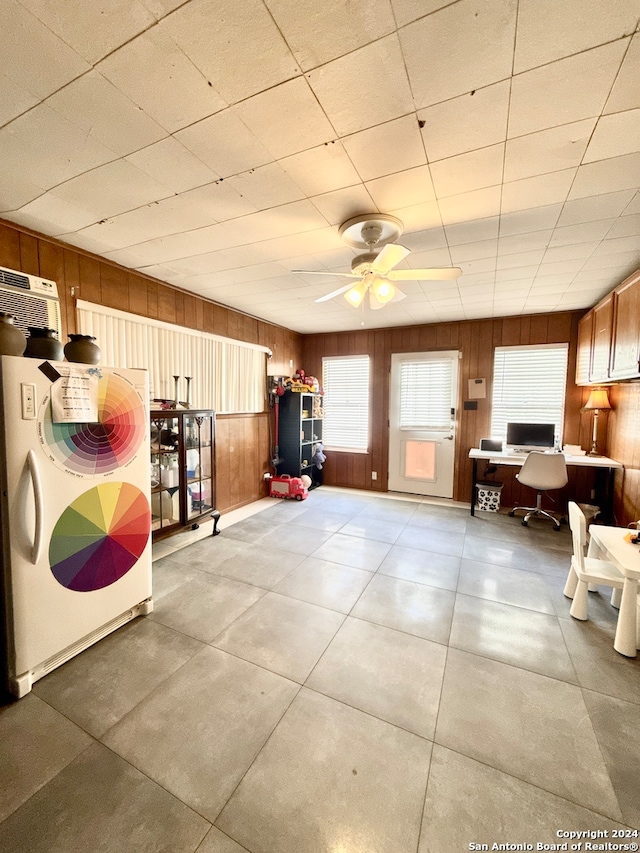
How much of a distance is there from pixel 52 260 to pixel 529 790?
4098 millimetres

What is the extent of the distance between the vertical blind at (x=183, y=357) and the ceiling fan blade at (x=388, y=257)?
7.70 ft

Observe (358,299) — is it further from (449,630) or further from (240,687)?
(240,687)

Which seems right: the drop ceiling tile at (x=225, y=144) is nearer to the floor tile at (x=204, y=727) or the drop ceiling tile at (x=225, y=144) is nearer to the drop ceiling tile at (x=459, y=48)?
the drop ceiling tile at (x=459, y=48)

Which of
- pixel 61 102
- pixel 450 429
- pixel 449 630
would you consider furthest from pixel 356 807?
pixel 450 429

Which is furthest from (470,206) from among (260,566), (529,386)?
(529,386)

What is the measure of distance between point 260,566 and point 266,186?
2.81 meters

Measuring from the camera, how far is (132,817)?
113cm

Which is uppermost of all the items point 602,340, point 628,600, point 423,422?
point 602,340

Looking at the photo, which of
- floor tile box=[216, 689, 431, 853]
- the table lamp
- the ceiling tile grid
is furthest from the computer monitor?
floor tile box=[216, 689, 431, 853]

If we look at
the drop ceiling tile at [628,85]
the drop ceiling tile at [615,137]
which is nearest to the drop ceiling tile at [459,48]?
the drop ceiling tile at [628,85]

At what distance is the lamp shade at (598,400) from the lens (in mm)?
3787

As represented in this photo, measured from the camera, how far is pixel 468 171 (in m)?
1.74

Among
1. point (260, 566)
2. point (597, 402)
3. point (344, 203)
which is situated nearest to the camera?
point (344, 203)

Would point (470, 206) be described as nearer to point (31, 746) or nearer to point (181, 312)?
point (181, 312)
